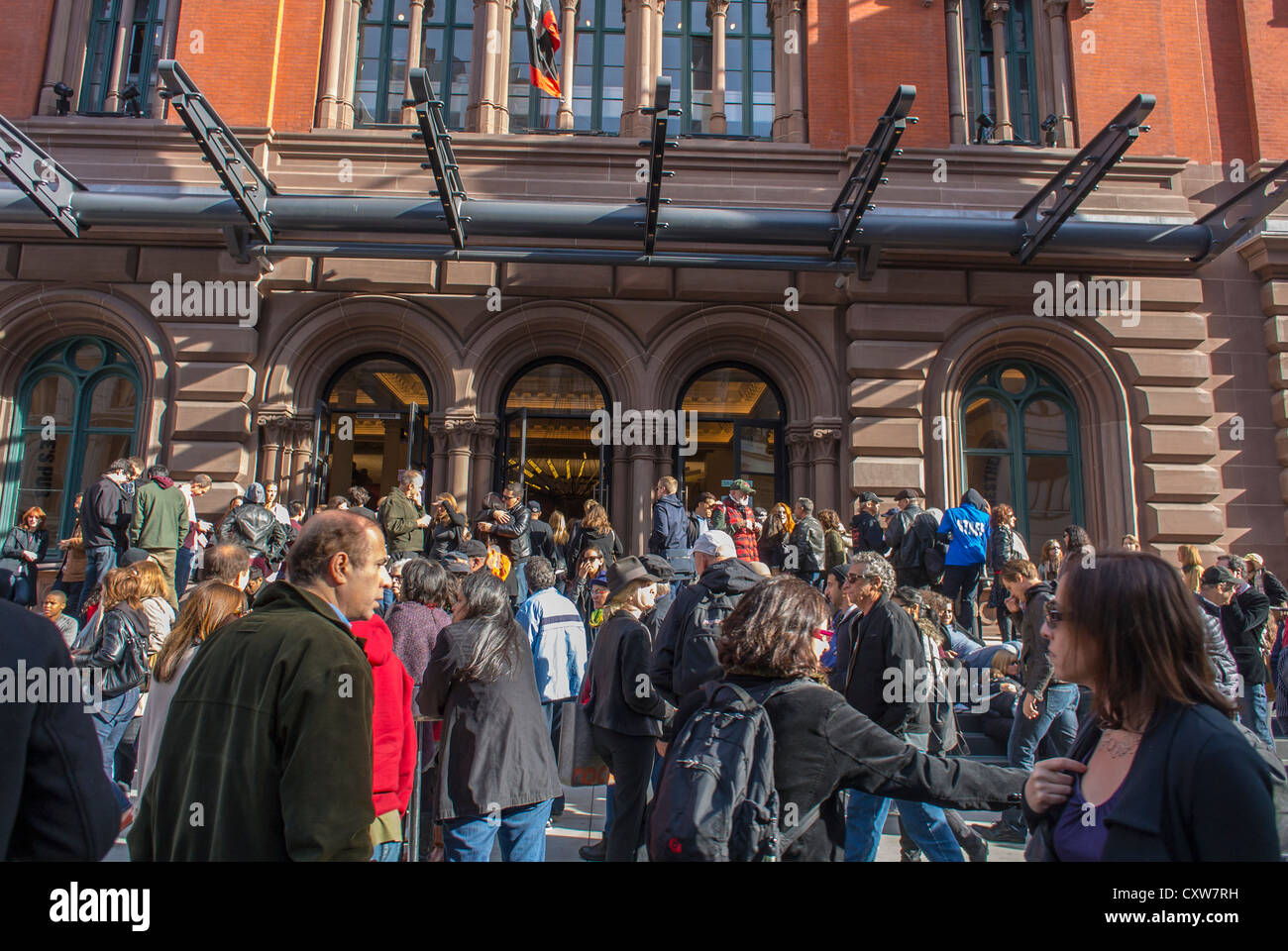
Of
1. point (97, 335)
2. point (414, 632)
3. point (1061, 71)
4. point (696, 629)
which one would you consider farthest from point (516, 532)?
point (1061, 71)

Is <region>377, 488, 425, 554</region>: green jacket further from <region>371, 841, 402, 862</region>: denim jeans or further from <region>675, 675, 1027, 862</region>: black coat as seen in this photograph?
<region>675, 675, 1027, 862</region>: black coat

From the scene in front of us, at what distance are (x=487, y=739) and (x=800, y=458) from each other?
9.09 meters

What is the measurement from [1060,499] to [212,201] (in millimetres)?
12909

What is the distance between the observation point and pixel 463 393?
40.2 feet

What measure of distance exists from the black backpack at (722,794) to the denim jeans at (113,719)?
491 cm

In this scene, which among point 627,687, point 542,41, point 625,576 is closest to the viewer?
point 627,687

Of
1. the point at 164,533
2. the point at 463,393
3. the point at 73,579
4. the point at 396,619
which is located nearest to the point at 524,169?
the point at 463,393

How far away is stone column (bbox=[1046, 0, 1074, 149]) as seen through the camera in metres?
13.3

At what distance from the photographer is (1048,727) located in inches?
230

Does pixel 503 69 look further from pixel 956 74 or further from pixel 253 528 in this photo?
pixel 253 528

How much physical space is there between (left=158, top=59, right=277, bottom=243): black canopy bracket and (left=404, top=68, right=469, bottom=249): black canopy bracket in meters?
2.26

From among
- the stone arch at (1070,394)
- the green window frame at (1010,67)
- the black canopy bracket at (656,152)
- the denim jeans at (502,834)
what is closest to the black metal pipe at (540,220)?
the black canopy bracket at (656,152)

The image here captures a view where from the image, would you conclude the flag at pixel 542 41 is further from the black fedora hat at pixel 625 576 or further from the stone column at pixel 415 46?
the black fedora hat at pixel 625 576

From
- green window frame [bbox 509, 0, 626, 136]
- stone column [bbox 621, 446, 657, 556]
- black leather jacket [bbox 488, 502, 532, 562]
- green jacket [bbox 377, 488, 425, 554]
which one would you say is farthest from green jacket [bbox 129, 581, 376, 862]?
green window frame [bbox 509, 0, 626, 136]
